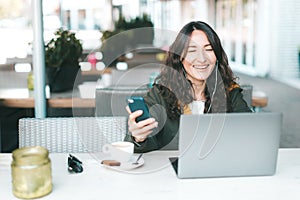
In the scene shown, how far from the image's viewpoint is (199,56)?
6.20 feet

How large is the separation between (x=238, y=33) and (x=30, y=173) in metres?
11.0

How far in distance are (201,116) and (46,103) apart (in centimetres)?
196

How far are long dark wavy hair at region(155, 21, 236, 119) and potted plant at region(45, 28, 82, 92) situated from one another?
1.47 m

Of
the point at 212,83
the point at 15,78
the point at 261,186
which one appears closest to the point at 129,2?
the point at 15,78

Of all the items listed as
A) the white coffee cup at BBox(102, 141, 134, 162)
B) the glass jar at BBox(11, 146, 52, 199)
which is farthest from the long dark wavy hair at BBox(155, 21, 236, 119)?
the glass jar at BBox(11, 146, 52, 199)

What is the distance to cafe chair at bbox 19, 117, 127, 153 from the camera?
2.01 m

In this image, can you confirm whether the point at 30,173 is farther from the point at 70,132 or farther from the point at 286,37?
the point at 286,37

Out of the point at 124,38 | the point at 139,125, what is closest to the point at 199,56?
the point at 139,125

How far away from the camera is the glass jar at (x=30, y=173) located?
128 centimetres

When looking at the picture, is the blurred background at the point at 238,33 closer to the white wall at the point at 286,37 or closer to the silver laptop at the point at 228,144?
the white wall at the point at 286,37

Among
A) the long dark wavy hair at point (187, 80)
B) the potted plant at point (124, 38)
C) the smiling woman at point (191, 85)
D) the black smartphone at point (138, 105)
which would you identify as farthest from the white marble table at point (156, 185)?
the potted plant at point (124, 38)

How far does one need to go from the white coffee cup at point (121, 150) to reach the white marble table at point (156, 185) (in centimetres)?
7

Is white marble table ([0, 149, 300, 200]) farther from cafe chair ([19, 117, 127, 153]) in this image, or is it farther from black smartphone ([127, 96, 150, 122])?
cafe chair ([19, 117, 127, 153])

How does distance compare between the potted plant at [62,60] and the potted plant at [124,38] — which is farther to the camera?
the potted plant at [124,38]
